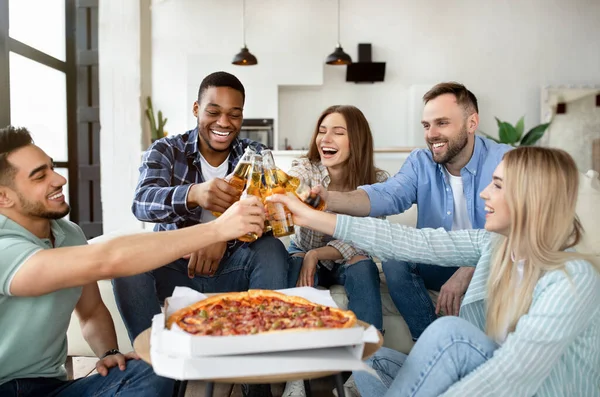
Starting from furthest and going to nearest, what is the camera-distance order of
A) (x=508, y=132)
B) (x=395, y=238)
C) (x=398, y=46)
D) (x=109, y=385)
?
(x=398, y=46) < (x=508, y=132) < (x=395, y=238) < (x=109, y=385)

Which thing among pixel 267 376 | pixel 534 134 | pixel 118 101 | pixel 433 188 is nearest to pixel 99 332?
pixel 267 376

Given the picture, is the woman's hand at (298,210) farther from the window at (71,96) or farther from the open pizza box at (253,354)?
the window at (71,96)

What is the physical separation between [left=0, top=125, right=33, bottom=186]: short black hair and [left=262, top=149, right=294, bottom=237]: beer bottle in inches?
25.2

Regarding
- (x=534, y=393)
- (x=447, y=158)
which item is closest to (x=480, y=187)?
(x=447, y=158)

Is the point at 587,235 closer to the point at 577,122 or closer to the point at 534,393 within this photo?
the point at 534,393

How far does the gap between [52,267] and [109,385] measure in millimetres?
354

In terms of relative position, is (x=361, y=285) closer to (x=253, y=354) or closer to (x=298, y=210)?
(x=298, y=210)

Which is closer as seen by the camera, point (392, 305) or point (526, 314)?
point (526, 314)

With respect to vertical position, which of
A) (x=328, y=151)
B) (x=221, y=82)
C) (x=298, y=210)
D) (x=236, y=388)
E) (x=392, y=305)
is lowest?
(x=236, y=388)

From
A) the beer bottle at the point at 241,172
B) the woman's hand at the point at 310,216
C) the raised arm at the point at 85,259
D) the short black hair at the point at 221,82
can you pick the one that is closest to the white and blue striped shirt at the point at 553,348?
the woman's hand at the point at 310,216

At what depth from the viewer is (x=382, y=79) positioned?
22.0 feet

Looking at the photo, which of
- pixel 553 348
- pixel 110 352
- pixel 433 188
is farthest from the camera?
pixel 433 188

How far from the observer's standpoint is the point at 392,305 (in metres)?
2.20

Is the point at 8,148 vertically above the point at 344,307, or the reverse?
the point at 8,148
